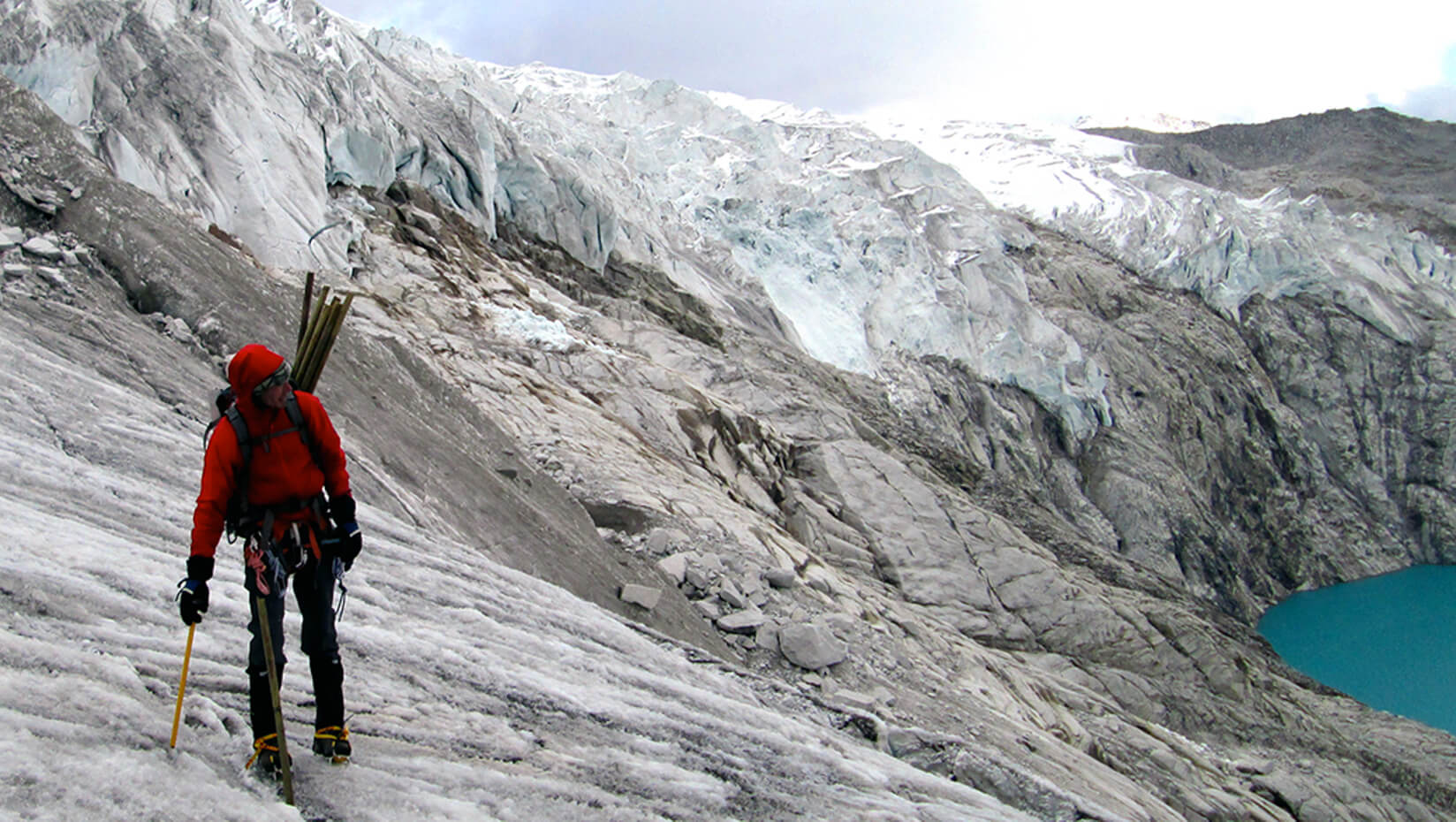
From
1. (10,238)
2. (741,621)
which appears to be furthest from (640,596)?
(10,238)

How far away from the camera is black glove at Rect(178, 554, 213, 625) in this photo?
10.00 ft

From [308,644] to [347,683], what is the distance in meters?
1.03

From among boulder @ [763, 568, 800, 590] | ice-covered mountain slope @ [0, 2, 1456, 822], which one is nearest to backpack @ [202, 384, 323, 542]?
ice-covered mountain slope @ [0, 2, 1456, 822]

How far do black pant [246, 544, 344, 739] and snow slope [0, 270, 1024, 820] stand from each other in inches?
7.9

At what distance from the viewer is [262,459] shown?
3.27 meters

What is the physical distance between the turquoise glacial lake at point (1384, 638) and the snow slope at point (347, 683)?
36757 mm

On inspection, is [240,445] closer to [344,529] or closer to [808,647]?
[344,529]

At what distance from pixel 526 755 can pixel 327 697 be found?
125 centimetres

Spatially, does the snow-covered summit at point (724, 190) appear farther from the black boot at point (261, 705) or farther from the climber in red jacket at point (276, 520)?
the black boot at point (261, 705)

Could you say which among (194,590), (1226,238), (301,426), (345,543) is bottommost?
(194,590)

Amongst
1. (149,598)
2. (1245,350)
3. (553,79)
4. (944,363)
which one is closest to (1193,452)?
(1245,350)

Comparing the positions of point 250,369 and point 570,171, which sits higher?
point 570,171

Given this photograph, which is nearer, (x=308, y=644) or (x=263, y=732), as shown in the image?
(x=263, y=732)

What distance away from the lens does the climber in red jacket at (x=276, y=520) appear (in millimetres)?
3160
